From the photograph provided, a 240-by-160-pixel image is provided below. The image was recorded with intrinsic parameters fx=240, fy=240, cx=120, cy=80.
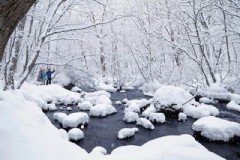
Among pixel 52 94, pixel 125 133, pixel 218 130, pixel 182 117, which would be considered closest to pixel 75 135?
pixel 125 133

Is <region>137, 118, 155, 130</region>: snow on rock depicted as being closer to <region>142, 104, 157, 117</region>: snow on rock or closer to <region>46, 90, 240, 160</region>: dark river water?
<region>46, 90, 240, 160</region>: dark river water

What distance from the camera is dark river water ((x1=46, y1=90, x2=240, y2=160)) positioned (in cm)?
633

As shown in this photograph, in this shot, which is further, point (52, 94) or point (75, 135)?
point (52, 94)

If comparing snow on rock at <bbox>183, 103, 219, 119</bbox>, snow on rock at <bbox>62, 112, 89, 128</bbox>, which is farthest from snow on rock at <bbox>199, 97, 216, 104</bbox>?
snow on rock at <bbox>62, 112, 89, 128</bbox>

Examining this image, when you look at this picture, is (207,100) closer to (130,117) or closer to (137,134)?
(130,117)

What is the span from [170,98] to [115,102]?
3438 millimetres

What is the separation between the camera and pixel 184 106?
9727mm

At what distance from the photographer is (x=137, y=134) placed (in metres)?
7.46

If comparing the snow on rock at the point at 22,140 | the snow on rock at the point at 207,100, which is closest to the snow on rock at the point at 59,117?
the snow on rock at the point at 22,140

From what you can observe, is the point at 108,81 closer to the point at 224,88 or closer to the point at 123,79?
the point at 123,79

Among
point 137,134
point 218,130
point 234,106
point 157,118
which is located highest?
point 234,106

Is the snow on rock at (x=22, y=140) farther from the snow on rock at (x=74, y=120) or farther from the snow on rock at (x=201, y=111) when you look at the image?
the snow on rock at (x=201, y=111)

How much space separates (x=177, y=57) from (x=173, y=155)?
A: 1238cm

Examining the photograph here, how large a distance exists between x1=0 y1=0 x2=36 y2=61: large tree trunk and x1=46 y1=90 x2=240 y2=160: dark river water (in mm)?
5487
